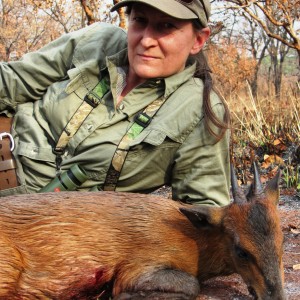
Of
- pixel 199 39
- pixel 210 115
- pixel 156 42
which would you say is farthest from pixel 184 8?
pixel 210 115

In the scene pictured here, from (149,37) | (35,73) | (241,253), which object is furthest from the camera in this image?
(35,73)

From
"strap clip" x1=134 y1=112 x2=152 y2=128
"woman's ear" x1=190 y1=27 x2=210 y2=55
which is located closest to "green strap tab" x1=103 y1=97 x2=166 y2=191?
"strap clip" x1=134 y1=112 x2=152 y2=128

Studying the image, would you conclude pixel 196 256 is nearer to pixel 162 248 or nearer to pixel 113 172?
pixel 162 248

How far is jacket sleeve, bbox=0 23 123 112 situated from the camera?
16.6 feet

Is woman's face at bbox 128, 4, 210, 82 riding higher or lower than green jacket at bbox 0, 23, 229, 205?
higher

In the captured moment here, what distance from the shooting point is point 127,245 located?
3.58 m

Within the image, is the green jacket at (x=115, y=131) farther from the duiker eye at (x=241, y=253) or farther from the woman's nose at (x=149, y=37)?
the duiker eye at (x=241, y=253)

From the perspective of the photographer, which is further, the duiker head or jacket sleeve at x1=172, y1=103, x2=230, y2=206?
jacket sleeve at x1=172, y1=103, x2=230, y2=206

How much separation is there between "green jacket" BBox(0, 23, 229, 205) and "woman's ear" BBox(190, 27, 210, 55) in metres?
0.15

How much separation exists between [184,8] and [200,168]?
138 centimetres

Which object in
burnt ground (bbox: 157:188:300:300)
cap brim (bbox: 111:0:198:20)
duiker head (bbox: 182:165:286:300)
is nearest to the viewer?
duiker head (bbox: 182:165:286:300)

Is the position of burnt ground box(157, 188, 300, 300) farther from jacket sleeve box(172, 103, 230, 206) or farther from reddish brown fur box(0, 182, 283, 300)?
jacket sleeve box(172, 103, 230, 206)

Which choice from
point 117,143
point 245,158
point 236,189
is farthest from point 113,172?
point 245,158

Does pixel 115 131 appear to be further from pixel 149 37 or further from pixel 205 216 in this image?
pixel 205 216
